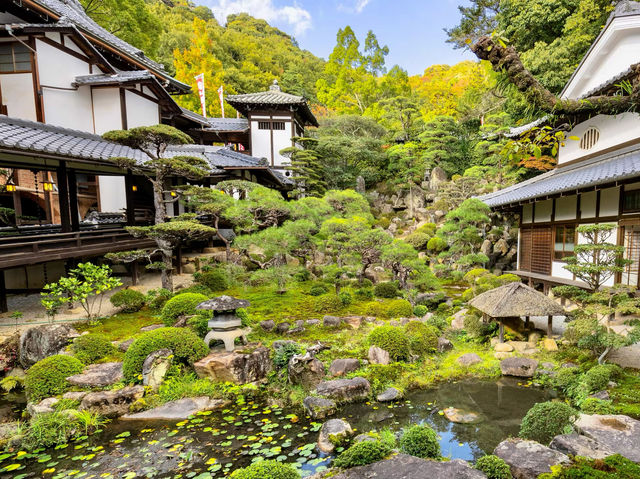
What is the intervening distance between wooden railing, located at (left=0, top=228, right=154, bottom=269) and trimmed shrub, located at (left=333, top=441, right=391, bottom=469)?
979cm

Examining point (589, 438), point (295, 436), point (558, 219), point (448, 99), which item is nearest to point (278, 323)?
point (295, 436)

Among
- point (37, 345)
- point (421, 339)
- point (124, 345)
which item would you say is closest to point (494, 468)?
point (421, 339)

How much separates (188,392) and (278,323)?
369 cm

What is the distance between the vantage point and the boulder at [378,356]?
849cm

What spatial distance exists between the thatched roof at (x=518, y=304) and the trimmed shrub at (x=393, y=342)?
8.43 feet

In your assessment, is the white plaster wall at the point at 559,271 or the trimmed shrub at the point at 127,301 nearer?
the trimmed shrub at the point at 127,301

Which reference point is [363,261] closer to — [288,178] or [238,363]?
[238,363]

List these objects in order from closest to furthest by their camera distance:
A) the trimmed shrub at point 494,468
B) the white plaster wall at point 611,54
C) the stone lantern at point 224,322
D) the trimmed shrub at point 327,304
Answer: the trimmed shrub at point 494,468, the stone lantern at point 224,322, the white plaster wall at point 611,54, the trimmed shrub at point 327,304

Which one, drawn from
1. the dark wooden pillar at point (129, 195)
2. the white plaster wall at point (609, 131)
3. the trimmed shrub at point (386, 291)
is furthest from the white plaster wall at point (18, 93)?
the white plaster wall at point (609, 131)

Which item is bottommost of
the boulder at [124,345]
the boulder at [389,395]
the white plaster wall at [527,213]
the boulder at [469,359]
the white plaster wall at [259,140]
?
the boulder at [389,395]

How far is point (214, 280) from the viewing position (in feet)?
44.0

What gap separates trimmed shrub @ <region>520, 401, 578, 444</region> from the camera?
546 cm

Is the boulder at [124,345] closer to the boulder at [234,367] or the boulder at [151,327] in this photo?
the boulder at [151,327]

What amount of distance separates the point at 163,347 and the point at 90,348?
7.03ft
